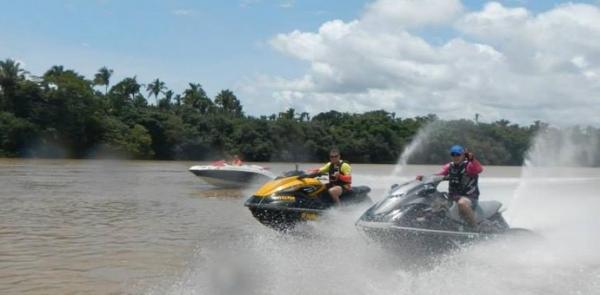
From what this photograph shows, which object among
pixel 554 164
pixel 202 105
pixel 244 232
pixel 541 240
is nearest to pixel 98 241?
pixel 244 232

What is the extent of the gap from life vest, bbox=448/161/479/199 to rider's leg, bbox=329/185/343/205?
1.84 meters

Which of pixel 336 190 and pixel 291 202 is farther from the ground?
pixel 336 190

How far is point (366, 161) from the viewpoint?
217 ft

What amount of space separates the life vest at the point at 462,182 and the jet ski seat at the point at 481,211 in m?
0.16

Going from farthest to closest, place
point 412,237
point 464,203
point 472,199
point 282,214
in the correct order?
point 282,214
point 472,199
point 464,203
point 412,237

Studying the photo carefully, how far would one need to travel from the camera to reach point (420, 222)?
654cm

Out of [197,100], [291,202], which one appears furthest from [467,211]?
[197,100]

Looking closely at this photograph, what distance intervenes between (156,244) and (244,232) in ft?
6.15

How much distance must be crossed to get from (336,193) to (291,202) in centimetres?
67

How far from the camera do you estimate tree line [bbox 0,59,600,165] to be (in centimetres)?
5025

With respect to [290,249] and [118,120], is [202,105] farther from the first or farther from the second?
[290,249]

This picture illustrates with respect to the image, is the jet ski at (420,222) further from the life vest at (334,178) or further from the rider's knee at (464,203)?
the life vest at (334,178)

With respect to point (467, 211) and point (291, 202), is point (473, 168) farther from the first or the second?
point (291, 202)

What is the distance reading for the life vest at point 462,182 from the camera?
7141 mm
